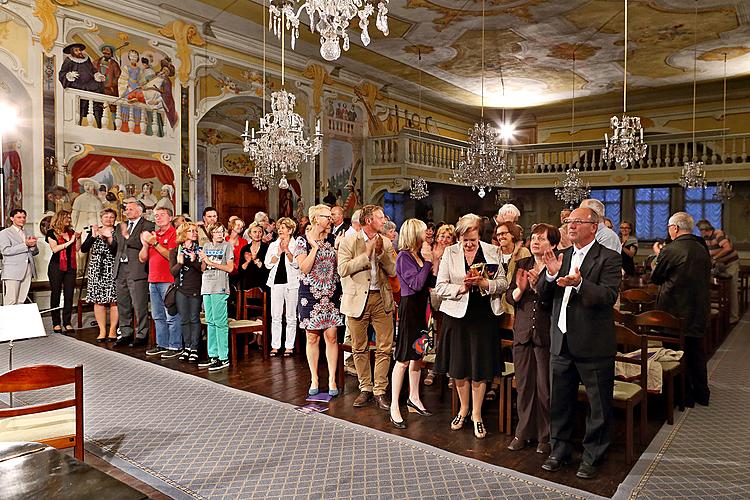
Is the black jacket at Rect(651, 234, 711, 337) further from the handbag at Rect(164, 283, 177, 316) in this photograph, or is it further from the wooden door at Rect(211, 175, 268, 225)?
the wooden door at Rect(211, 175, 268, 225)

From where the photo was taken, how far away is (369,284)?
14.5ft

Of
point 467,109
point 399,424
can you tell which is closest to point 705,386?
point 399,424

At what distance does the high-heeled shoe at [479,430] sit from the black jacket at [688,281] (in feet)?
6.76

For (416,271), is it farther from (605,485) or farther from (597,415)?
(605,485)

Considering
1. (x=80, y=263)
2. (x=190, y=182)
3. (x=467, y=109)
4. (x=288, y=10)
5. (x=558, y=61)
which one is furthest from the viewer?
(x=467, y=109)

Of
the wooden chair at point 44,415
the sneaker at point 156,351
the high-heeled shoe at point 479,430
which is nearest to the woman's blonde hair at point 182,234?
the sneaker at point 156,351

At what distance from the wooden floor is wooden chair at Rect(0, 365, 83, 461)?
0.53 meters

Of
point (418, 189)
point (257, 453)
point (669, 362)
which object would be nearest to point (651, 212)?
point (418, 189)

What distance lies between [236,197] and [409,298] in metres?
9.21

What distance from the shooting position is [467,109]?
59.1ft

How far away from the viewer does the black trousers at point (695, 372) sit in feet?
15.3

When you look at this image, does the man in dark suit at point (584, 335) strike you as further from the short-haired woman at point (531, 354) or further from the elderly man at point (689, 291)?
the elderly man at point (689, 291)

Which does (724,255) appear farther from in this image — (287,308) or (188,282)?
(188,282)

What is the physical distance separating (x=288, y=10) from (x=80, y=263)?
6314 millimetres
